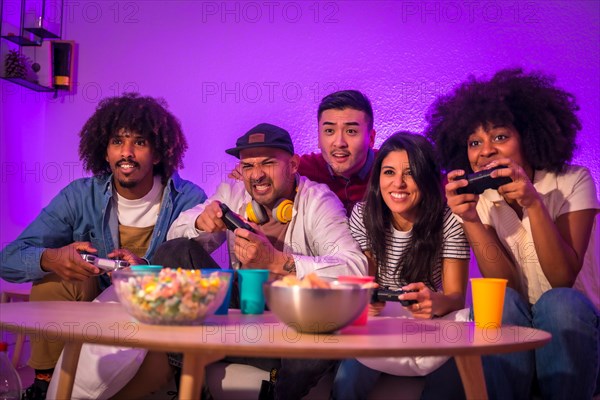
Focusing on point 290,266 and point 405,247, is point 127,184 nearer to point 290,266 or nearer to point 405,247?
point 290,266

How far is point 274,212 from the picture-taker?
2416 millimetres

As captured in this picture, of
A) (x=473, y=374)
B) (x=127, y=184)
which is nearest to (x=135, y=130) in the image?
(x=127, y=184)

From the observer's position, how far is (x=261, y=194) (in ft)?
7.85

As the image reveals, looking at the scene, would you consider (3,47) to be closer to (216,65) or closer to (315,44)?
(216,65)

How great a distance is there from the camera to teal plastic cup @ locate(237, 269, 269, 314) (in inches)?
62.3

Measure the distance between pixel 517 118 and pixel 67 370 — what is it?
60.9 inches

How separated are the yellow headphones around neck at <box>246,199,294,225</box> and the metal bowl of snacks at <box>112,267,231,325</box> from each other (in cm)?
106

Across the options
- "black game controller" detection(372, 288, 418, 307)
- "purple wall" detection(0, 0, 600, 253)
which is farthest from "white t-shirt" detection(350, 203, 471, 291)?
"purple wall" detection(0, 0, 600, 253)

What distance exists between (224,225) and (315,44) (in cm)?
143

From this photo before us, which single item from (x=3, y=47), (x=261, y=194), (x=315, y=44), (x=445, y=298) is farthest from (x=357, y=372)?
(x=3, y=47)

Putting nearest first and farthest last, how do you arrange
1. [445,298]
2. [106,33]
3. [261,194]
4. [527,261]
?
1. [445,298]
2. [527,261]
3. [261,194]
4. [106,33]

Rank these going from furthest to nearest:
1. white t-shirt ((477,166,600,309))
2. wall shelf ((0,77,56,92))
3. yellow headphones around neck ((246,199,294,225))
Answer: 1. wall shelf ((0,77,56,92))
2. yellow headphones around neck ((246,199,294,225))
3. white t-shirt ((477,166,600,309))

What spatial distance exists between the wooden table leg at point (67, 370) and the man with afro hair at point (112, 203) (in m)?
0.88

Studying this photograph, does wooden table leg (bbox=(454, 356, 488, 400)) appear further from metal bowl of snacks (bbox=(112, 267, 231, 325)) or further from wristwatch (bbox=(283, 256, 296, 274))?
wristwatch (bbox=(283, 256, 296, 274))
